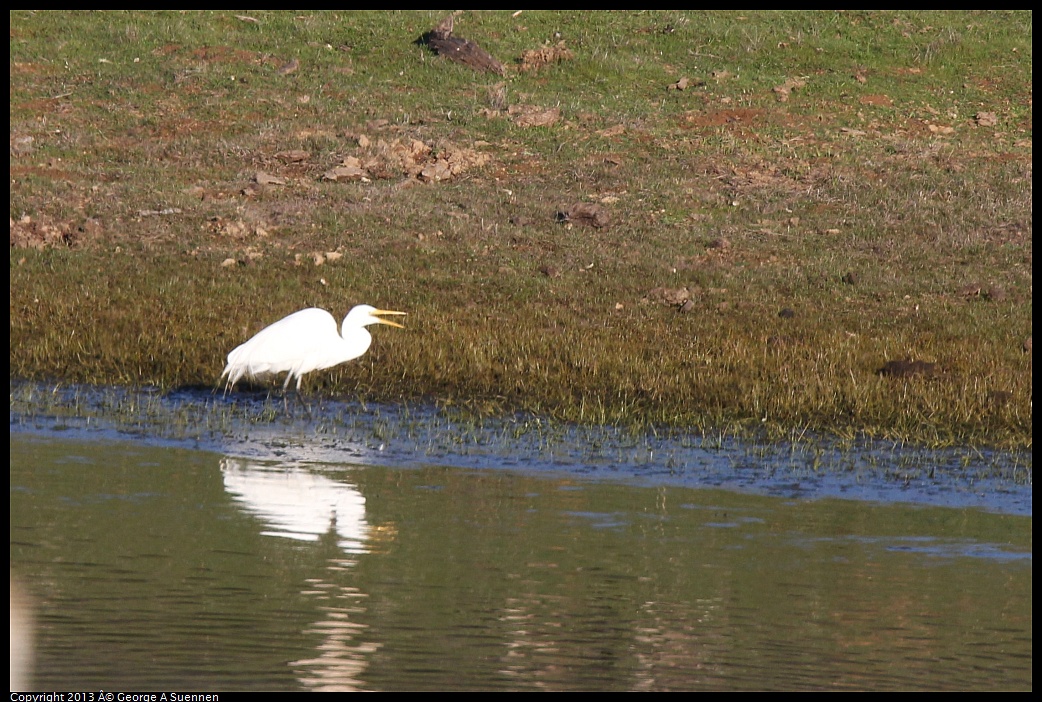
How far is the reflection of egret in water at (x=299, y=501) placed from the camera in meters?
8.31

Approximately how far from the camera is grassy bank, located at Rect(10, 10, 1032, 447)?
13289 millimetres

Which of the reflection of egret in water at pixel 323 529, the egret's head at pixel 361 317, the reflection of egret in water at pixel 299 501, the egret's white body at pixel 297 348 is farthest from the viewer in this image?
the egret's head at pixel 361 317

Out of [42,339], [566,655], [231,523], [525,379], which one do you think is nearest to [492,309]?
[525,379]

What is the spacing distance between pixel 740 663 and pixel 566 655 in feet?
2.28

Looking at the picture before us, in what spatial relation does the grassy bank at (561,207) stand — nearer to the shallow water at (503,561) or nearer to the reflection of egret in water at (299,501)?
the shallow water at (503,561)

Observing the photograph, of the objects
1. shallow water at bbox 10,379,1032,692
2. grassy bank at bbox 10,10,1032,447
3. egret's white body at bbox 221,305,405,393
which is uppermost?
grassy bank at bbox 10,10,1032,447

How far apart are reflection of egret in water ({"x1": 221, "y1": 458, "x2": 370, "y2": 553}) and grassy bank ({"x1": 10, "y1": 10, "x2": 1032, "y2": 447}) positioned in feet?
8.87

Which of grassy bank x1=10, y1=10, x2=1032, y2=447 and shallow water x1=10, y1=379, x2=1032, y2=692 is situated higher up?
grassy bank x1=10, y1=10, x2=1032, y2=447

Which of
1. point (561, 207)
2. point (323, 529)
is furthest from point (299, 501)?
point (561, 207)

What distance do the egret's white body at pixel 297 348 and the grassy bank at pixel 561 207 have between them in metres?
0.55

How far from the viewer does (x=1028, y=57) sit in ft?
101

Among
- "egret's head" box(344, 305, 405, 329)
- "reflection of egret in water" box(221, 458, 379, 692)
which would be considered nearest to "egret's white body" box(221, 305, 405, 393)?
"egret's head" box(344, 305, 405, 329)

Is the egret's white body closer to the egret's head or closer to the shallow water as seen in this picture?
the egret's head

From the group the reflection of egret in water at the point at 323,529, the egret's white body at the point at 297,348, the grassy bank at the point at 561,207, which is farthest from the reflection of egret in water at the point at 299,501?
the grassy bank at the point at 561,207
